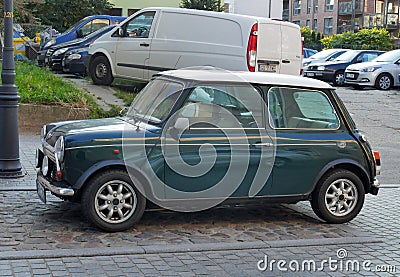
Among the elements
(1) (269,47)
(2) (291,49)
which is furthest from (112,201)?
(2) (291,49)

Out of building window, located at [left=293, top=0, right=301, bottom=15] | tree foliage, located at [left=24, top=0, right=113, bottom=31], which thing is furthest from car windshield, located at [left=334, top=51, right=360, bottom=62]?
building window, located at [left=293, top=0, right=301, bottom=15]

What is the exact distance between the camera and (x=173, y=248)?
21.9 ft

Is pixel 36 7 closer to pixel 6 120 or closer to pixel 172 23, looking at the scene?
pixel 172 23

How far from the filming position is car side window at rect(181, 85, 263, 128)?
7.46 meters

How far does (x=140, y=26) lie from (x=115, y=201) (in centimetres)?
939

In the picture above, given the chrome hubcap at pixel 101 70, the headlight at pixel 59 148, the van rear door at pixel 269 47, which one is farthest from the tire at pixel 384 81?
the headlight at pixel 59 148

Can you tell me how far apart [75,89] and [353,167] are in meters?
8.58

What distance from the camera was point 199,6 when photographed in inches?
1478

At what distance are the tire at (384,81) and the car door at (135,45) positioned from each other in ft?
42.4

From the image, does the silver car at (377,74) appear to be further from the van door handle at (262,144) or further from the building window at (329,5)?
the building window at (329,5)

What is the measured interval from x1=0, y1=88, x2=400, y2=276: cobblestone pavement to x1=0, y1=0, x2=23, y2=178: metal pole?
36 centimetres

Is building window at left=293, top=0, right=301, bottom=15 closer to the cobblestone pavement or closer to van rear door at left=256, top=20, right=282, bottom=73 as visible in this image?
van rear door at left=256, top=20, right=282, bottom=73

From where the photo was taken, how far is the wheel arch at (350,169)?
780 centimetres

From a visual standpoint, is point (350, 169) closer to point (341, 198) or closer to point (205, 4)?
point (341, 198)
